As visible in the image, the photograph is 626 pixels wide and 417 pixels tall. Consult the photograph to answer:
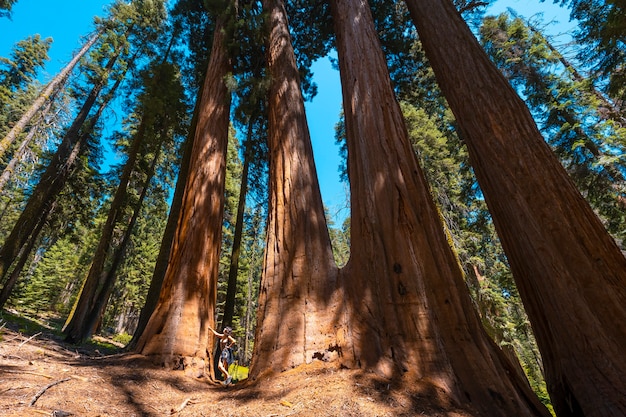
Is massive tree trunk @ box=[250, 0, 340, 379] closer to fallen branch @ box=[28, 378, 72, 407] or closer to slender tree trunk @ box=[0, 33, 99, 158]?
fallen branch @ box=[28, 378, 72, 407]

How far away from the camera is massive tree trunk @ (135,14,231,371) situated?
3.39 meters

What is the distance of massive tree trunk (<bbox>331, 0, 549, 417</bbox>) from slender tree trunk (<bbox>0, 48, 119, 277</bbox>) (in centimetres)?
1074

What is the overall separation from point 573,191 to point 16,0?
19.1 meters

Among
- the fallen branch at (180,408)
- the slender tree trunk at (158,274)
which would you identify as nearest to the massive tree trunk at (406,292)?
the fallen branch at (180,408)

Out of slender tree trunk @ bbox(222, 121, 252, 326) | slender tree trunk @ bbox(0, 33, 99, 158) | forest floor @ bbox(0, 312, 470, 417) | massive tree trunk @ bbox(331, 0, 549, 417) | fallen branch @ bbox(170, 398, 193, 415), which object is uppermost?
slender tree trunk @ bbox(0, 33, 99, 158)

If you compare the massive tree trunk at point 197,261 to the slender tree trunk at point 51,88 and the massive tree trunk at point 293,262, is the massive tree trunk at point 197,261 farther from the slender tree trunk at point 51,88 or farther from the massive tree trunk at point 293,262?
the slender tree trunk at point 51,88

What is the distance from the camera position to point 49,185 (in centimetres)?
1067

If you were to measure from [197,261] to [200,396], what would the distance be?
1.72 m

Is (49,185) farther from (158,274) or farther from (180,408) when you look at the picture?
(180,408)

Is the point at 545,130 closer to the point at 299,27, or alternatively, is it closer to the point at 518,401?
the point at 299,27

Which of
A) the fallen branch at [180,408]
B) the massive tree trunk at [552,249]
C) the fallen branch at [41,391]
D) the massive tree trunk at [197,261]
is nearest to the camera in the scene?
the fallen branch at [41,391]

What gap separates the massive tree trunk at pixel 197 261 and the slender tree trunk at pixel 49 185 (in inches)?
321

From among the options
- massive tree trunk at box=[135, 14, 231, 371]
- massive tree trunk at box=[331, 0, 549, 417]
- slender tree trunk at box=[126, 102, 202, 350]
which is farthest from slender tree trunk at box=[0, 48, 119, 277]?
massive tree trunk at box=[331, 0, 549, 417]

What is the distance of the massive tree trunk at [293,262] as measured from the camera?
2581 mm
